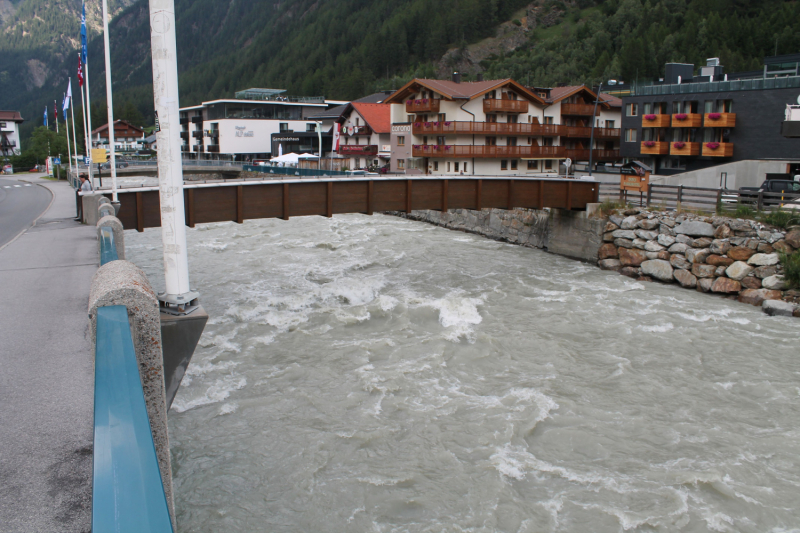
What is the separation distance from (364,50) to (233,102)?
8131 cm

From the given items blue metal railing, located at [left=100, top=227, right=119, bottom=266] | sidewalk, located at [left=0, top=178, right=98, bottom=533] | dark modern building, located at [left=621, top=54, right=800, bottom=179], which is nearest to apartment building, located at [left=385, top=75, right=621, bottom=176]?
dark modern building, located at [left=621, top=54, right=800, bottom=179]

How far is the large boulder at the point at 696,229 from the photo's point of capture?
30.0 m

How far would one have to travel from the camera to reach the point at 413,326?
2264cm

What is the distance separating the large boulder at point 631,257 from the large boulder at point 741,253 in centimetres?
437

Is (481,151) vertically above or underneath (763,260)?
above

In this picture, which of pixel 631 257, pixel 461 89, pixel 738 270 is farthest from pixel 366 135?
pixel 738 270

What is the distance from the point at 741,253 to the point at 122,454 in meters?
29.9

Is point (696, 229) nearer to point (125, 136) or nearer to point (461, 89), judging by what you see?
point (461, 89)

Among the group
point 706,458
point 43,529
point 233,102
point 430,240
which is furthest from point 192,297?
point 233,102

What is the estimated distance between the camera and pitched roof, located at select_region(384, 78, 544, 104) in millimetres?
60125

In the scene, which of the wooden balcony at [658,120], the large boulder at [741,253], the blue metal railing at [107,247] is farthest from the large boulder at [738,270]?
the wooden balcony at [658,120]

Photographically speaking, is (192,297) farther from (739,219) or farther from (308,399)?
(739,219)

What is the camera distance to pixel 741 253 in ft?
92.5

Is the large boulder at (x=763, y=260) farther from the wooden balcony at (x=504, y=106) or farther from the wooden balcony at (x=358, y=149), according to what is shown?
the wooden balcony at (x=358, y=149)
